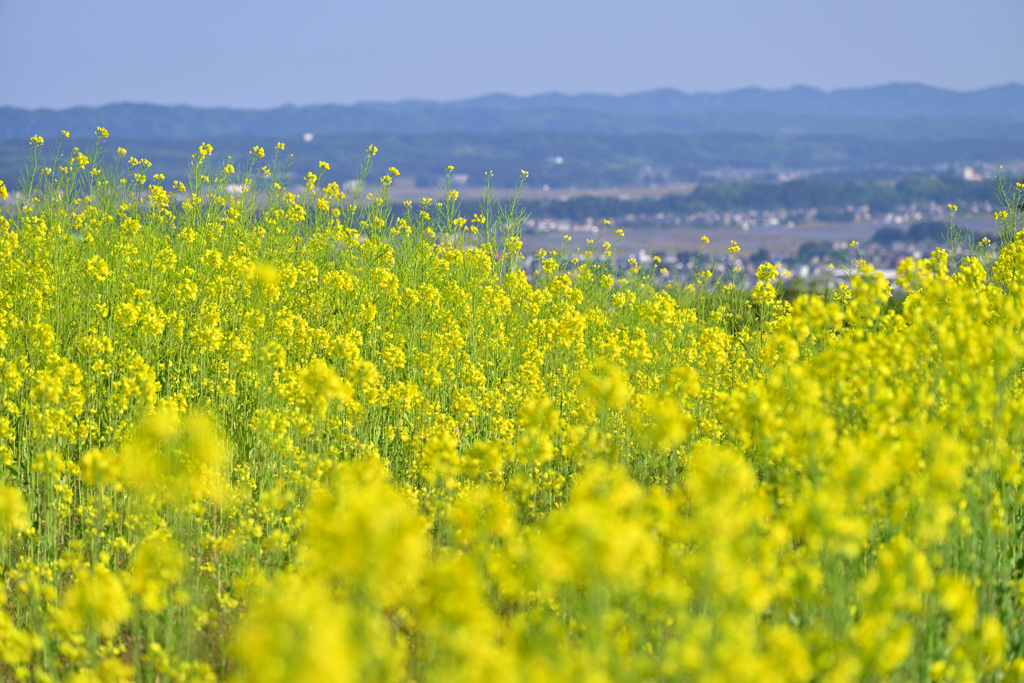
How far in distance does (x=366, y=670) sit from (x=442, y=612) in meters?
0.25

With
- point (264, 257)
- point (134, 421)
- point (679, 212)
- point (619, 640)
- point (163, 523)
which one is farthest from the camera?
point (679, 212)

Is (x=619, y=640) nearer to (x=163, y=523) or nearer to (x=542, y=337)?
(x=163, y=523)

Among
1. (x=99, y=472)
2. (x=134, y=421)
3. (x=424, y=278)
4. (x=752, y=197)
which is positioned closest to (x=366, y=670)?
(x=99, y=472)

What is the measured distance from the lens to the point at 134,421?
554 cm

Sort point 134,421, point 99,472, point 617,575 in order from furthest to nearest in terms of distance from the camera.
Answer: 1. point 134,421
2. point 99,472
3. point 617,575

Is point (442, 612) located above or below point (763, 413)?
below

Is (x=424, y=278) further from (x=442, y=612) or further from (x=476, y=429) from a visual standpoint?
(x=442, y=612)

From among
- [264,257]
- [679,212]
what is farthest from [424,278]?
[679,212]

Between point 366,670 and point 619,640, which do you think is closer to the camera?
point 366,670

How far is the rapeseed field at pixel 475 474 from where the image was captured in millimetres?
2490

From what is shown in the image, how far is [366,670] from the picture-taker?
7.73 ft

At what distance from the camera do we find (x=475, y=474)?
15.1 ft

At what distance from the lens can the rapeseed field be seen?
2.49 meters

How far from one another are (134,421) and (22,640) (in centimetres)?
258
